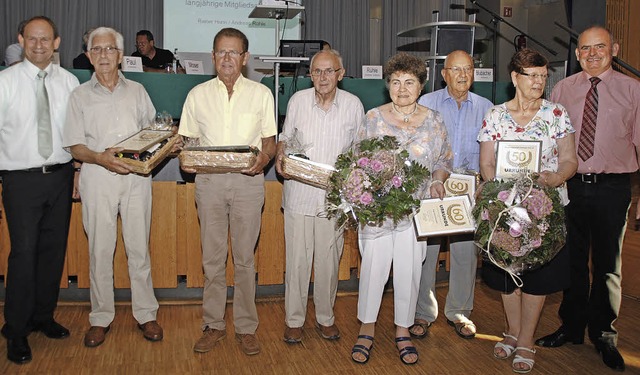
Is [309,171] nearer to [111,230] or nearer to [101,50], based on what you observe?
[111,230]

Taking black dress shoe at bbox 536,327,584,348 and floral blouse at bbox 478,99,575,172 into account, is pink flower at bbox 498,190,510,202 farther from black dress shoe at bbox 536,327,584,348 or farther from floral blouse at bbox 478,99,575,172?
black dress shoe at bbox 536,327,584,348

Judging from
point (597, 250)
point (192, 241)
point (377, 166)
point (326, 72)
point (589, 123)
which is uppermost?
point (326, 72)

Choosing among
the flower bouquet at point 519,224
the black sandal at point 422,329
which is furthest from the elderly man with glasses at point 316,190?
the flower bouquet at point 519,224

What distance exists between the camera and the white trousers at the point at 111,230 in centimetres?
363

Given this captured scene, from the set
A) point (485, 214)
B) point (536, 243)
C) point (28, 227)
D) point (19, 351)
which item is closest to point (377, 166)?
point (485, 214)

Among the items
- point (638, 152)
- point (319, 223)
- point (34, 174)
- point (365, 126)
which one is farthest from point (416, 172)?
point (34, 174)

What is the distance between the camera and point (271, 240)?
15.2 ft

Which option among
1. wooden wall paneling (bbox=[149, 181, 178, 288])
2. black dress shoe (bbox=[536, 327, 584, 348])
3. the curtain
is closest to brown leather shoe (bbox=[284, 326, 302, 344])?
wooden wall paneling (bbox=[149, 181, 178, 288])

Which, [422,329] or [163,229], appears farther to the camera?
[163,229]

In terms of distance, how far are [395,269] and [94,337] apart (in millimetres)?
1853

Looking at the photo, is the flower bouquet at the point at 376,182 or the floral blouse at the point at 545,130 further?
the floral blouse at the point at 545,130

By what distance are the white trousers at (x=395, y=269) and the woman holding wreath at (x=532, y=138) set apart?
1.45 feet

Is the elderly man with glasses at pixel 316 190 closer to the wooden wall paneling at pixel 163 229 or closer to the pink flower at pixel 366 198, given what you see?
the pink flower at pixel 366 198

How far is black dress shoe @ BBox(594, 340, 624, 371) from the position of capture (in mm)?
3475
